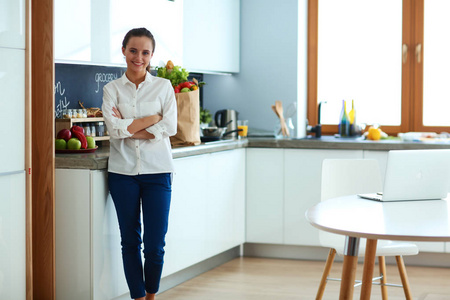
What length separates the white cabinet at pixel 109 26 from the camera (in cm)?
345

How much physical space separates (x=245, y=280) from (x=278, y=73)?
171 centimetres

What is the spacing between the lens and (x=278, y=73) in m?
5.41

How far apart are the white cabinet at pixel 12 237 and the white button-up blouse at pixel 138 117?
439mm

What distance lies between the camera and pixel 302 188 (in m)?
4.89

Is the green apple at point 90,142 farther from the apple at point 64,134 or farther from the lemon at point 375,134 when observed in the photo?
the lemon at point 375,134

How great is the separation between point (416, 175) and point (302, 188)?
1991mm

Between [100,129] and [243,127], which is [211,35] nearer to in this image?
[243,127]

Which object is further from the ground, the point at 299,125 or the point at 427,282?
the point at 299,125

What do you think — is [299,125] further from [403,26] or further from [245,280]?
[245,280]

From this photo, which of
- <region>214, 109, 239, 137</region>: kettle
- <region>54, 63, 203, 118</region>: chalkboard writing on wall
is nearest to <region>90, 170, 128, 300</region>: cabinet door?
<region>54, 63, 203, 118</region>: chalkboard writing on wall

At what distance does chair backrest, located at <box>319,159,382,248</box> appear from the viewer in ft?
11.8

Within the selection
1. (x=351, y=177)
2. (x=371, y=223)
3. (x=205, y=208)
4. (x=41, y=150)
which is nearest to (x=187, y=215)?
(x=205, y=208)

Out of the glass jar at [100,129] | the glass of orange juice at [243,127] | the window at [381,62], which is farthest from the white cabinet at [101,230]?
the window at [381,62]

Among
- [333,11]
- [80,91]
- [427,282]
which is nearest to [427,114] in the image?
[333,11]
